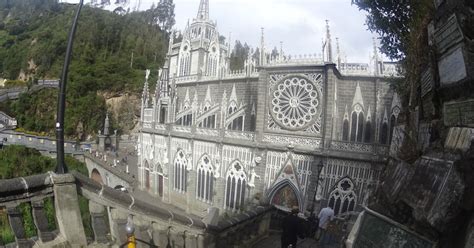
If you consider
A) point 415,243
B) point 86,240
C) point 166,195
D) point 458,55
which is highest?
point 458,55

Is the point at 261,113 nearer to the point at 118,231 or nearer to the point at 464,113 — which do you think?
the point at 118,231

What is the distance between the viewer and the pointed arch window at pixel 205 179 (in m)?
22.8

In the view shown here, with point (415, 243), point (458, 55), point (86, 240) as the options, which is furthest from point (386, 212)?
point (86, 240)

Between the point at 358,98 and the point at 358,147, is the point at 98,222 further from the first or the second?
the point at 358,98

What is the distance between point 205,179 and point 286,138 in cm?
662

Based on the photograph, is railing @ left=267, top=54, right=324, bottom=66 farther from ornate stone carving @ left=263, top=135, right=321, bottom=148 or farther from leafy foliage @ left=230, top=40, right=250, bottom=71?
leafy foliage @ left=230, top=40, right=250, bottom=71

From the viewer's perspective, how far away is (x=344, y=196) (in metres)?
18.1

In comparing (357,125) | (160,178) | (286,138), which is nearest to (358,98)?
(357,125)

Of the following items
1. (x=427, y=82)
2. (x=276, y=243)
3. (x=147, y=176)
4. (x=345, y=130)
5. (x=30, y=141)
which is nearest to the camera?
(x=427, y=82)

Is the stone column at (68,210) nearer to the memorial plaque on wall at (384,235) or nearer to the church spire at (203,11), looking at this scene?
the memorial plaque on wall at (384,235)

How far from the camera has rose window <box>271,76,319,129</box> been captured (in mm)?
20062

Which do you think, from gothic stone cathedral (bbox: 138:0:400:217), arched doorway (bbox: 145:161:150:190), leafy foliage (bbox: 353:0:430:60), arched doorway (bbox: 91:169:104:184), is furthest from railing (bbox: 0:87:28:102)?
leafy foliage (bbox: 353:0:430:60)

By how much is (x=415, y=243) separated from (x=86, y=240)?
3864 mm

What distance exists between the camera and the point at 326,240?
8984mm
